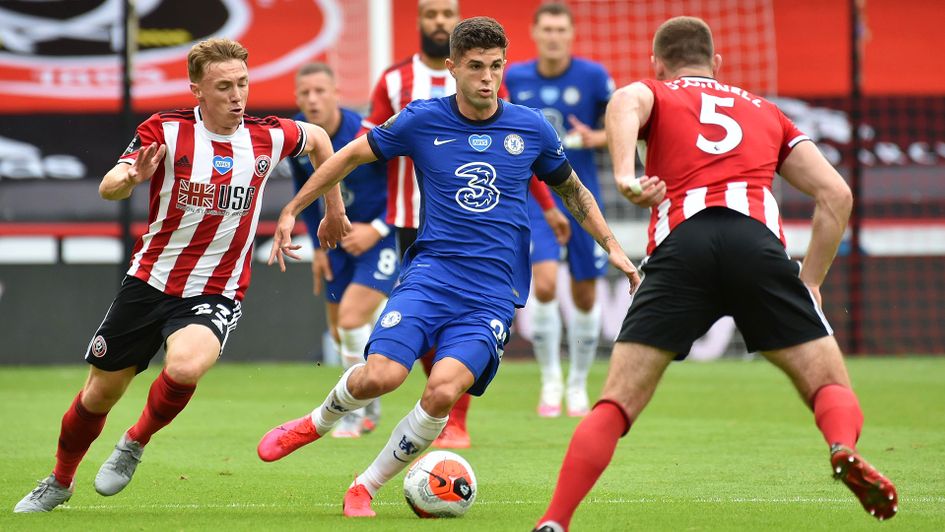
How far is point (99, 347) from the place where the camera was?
227 inches

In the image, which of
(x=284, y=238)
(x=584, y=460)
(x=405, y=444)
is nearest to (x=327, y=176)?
(x=284, y=238)

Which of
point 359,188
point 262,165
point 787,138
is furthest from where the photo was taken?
point 359,188

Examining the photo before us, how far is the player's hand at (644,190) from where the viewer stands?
4484 millimetres

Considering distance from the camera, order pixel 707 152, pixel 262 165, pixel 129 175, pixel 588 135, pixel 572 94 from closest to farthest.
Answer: pixel 707 152 → pixel 129 175 → pixel 262 165 → pixel 588 135 → pixel 572 94

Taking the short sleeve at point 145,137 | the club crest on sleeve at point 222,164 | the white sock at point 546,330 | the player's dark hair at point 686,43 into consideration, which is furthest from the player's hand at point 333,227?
the white sock at point 546,330

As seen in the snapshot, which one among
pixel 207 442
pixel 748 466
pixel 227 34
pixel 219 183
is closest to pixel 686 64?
pixel 219 183

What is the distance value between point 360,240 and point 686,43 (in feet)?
12.0

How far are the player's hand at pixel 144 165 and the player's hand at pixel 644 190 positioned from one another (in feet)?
6.54

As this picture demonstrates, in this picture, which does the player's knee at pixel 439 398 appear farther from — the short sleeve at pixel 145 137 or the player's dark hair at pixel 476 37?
the short sleeve at pixel 145 137

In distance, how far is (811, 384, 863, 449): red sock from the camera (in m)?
4.50

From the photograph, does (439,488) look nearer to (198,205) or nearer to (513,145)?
(513,145)

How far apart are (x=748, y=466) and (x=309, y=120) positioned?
3.58 m

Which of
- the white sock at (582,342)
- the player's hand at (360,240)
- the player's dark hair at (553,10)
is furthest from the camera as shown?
the white sock at (582,342)

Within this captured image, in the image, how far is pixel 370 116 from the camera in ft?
28.1
